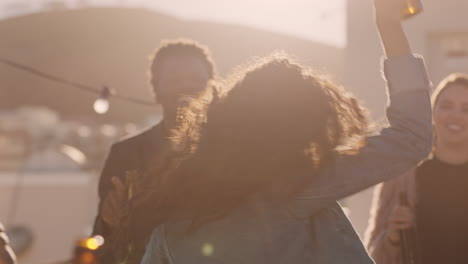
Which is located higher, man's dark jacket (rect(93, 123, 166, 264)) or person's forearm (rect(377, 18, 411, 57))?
person's forearm (rect(377, 18, 411, 57))

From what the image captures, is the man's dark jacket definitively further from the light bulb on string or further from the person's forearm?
the light bulb on string

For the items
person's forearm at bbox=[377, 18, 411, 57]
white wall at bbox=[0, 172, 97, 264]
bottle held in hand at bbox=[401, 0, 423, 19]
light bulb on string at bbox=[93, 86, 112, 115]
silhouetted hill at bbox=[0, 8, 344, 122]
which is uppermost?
bottle held in hand at bbox=[401, 0, 423, 19]

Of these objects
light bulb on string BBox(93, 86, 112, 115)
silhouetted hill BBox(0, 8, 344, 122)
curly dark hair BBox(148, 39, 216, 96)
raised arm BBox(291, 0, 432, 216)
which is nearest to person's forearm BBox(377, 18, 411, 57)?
raised arm BBox(291, 0, 432, 216)

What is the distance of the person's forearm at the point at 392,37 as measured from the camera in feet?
5.30

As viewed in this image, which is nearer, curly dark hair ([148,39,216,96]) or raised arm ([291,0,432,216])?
raised arm ([291,0,432,216])

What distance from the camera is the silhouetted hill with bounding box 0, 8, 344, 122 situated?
83.4m

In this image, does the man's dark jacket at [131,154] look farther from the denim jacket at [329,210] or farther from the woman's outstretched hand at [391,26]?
A: the woman's outstretched hand at [391,26]

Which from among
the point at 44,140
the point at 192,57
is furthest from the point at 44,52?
the point at 192,57

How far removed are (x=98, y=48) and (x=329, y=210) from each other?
301ft

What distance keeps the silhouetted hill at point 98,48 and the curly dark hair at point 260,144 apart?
73.8 meters

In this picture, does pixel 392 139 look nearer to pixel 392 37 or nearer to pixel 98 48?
pixel 392 37

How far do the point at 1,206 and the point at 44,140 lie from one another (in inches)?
190

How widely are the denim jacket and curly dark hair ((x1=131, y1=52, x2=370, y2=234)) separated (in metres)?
0.03

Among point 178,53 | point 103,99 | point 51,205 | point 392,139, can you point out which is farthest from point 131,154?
point 51,205
